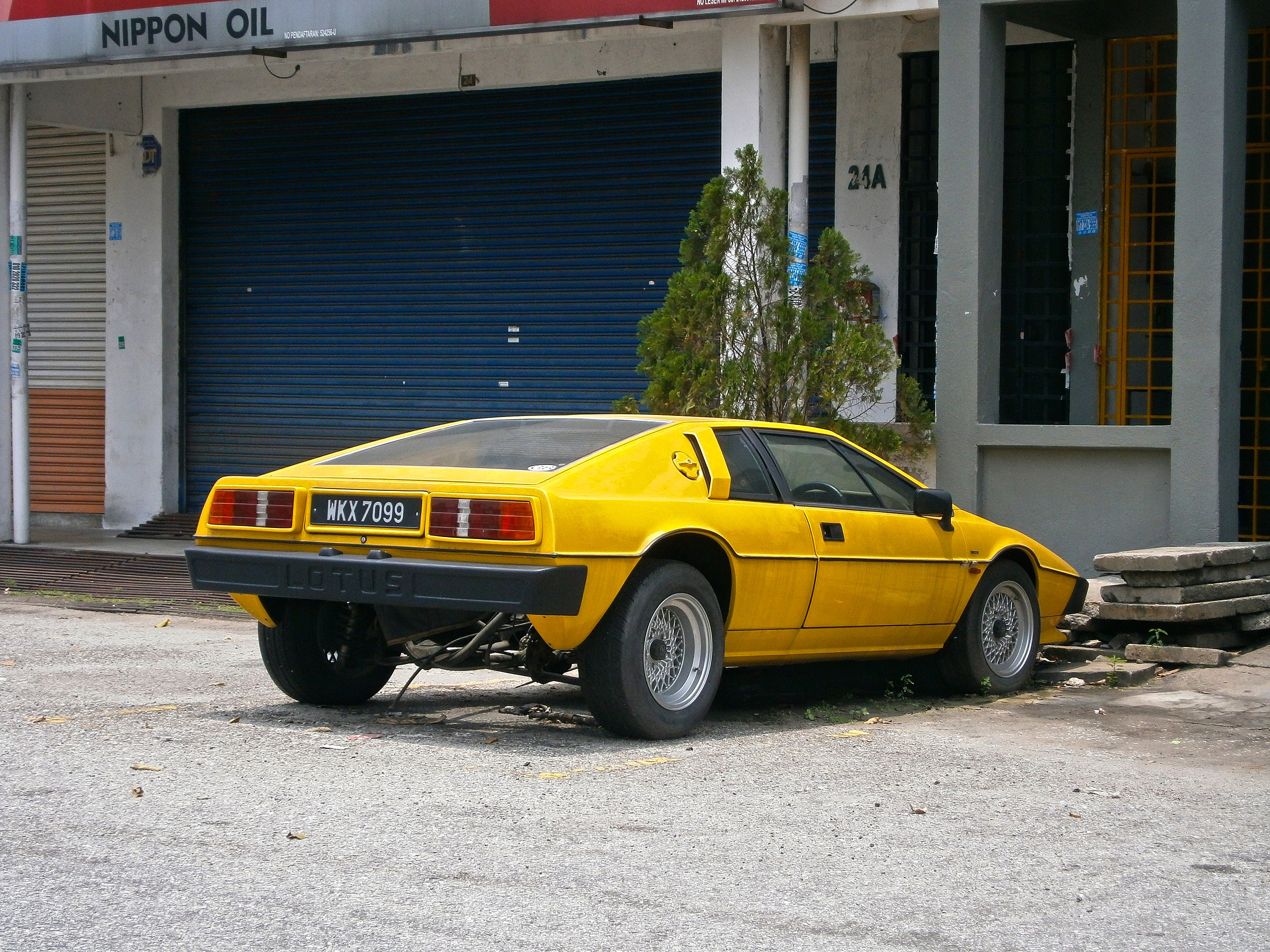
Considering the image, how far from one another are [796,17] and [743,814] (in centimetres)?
822

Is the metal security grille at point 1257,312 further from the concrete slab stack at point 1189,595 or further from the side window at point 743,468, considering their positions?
the side window at point 743,468

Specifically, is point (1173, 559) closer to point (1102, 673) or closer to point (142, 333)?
point (1102, 673)

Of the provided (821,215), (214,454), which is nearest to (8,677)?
(821,215)

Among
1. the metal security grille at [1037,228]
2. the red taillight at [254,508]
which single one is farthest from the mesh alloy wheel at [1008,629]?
the metal security grille at [1037,228]

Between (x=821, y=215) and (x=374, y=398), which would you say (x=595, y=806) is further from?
(x=374, y=398)

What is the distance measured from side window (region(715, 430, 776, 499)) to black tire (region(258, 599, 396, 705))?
1729 mm

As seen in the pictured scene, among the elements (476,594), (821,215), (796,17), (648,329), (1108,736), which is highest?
(796,17)

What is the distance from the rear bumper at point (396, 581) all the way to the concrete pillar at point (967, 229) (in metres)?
5.88

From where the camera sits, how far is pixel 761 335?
11.0 metres

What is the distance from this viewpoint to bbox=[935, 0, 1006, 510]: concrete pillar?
10.9m

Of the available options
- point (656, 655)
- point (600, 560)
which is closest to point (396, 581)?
point (600, 560)

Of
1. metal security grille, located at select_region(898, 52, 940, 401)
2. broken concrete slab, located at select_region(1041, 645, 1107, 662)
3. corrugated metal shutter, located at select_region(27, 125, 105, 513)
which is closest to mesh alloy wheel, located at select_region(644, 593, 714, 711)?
broken concrete slab, located at select_region(1041, 645, 1107, 662)

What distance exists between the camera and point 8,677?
7.75 metres

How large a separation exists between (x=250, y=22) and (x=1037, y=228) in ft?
22.8
